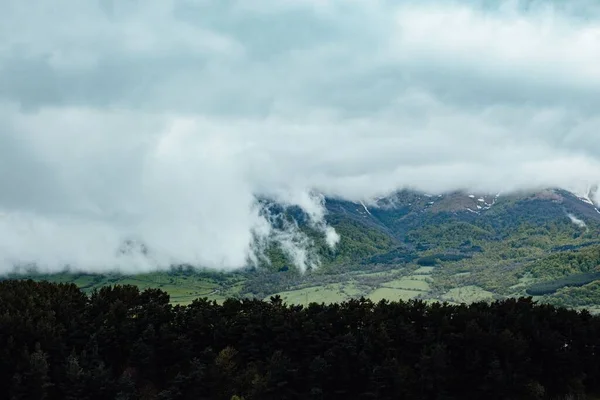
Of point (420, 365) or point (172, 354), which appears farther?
point (172, 354)

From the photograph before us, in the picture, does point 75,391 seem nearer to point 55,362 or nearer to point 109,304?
point 55,362

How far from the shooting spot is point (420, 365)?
52281 mm

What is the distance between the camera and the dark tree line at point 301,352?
170ft

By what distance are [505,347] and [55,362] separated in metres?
46.3

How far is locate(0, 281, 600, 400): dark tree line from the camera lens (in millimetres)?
51844

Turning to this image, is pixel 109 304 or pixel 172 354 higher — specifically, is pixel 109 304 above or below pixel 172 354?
above

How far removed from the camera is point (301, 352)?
59062 millimetres

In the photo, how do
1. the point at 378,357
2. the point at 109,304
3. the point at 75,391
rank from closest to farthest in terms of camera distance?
the point at 75,391, the point at 378,357, the point at 109,304

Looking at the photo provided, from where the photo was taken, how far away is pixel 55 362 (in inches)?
2202

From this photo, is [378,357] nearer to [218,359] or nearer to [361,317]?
[361,317]

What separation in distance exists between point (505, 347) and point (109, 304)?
Result: 155 ft

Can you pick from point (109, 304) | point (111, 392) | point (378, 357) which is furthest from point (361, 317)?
point (109, 304)

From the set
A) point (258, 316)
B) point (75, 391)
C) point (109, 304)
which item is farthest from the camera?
point (109, 304)

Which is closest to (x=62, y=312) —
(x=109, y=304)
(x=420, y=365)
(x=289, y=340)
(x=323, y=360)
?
(x=109, y=304)
